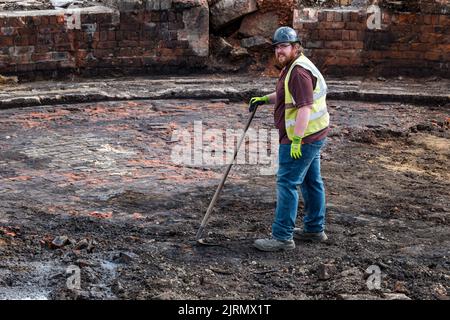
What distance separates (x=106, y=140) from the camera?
977cm

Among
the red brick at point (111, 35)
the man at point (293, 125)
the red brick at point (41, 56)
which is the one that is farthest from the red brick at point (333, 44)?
the man at point (293, 125)

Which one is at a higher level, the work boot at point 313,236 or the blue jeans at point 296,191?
the blue jeans at point 296,191

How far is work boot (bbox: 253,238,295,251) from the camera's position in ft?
21.0

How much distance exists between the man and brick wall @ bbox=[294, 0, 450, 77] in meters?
6.47

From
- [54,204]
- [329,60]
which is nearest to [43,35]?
[329,60]

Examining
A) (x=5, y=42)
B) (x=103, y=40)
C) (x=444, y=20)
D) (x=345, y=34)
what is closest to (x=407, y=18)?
(x=444, y=20)

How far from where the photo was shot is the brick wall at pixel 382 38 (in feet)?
41.3

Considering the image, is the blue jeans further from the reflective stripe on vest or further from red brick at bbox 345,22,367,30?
red brick at bbox 345,22,367,30

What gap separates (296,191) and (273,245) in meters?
0.45

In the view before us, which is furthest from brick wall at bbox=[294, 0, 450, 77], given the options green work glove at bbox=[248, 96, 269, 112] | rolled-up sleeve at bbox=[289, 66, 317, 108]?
rolled-up sleeve at bbox=[289, 66, 317, 108]

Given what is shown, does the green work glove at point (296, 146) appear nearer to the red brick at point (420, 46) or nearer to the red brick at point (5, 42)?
the red brick at point (420, 46)

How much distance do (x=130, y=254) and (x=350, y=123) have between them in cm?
510

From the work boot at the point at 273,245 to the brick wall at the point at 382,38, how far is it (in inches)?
270

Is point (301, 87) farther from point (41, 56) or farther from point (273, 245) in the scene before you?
point (41, 56)
